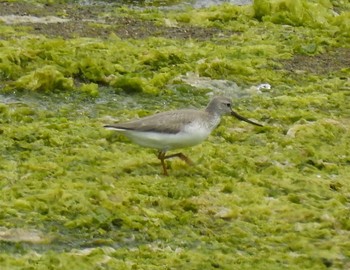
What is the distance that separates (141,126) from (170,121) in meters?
0.27

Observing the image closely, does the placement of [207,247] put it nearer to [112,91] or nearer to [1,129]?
[1,129]

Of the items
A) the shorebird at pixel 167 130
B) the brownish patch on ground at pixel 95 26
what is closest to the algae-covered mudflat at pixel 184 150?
the brownish patch on ground at pixel 95 26

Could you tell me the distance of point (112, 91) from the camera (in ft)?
33.8

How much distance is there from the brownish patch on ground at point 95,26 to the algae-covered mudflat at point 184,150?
35mm

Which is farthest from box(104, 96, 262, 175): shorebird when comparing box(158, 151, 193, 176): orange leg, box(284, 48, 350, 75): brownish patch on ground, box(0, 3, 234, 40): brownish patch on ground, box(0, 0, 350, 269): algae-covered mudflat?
box(0, 3, 234, 40): brownish patch on ground

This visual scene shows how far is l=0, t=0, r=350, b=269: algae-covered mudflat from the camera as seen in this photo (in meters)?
6.29

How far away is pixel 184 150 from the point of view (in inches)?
329

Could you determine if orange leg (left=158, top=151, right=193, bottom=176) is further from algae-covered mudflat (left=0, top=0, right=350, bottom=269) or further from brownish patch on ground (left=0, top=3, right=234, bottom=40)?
brownish patch on ground (left=0, top=3, right=234, bottom=40)

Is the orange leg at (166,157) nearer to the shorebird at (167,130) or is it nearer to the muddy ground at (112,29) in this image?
the shorebird at (167,130)

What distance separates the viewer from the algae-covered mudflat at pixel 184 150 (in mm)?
6289

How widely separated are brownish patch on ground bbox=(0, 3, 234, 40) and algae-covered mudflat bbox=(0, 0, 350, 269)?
0.03m

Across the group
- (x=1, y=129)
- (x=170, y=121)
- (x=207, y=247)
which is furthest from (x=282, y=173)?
(x=1, y=129)

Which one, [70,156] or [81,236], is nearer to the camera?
[81,236]

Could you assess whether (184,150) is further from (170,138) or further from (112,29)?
(112,29)
